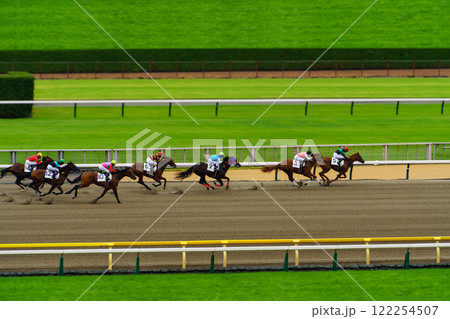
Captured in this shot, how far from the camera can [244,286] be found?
1269 cm

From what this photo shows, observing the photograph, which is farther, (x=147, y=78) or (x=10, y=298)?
(x=147, y=78)

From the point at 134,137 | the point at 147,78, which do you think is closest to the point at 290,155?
the point at 134,137

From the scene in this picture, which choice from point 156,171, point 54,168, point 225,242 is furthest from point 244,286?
point 156,171

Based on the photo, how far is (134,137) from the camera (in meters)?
25.7

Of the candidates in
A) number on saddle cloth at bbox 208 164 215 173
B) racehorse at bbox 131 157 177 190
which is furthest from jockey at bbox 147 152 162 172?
number on saddle cloth at bbox 208 164 215 173

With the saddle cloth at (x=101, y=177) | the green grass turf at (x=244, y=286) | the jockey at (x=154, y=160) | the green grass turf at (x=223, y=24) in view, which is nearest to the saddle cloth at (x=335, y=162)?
the jockey at (x=154, y=160)

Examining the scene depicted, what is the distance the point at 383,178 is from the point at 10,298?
11714mm

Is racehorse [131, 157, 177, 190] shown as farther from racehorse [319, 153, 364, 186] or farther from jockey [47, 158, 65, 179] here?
racehorse [319, 153, 364, 186]

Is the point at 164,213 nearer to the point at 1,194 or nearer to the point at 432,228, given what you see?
the point at 1,194

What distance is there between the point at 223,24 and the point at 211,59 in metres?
4.99

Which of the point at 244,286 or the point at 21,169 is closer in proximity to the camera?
the point at 244,286

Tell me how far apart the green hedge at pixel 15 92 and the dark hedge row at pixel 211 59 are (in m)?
12.2

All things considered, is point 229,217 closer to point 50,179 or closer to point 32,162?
point 50,179

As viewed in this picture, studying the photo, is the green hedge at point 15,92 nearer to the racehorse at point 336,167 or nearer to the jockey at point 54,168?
the jockey at point 54,168
